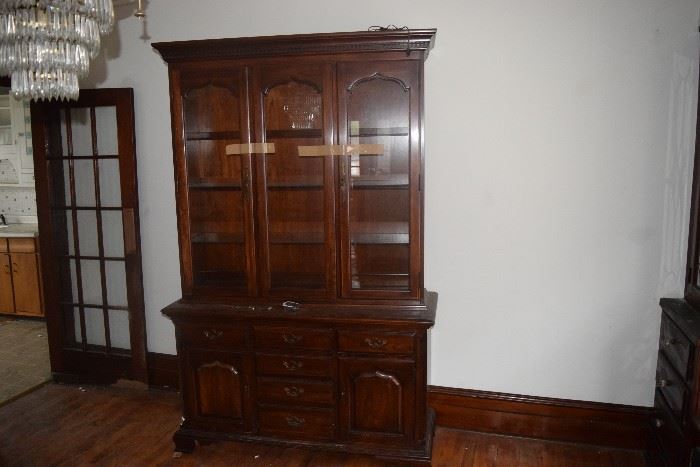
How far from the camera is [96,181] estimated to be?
11.1 feet

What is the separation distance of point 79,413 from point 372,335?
6.62 feet

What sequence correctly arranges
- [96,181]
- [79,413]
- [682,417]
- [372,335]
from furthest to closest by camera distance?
[96,181], [79,413], [372,335], [682,417]

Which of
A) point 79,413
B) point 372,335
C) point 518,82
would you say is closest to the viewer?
point 372,335

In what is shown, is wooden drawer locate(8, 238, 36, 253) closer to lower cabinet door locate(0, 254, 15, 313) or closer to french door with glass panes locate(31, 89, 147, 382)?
lower cabinet door locate(0, 254, 15, 313)

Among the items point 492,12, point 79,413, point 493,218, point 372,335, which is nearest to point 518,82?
point 492,12

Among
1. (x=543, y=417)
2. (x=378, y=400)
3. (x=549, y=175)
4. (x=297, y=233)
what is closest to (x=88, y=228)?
(x=297, y=233)

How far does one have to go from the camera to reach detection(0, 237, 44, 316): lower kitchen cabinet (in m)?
4.66

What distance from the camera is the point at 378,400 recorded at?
8.23 feet

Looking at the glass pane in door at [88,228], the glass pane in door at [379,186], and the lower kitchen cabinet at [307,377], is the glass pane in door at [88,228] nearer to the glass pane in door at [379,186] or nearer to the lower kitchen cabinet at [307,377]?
the lower kitchen cabinet at [307,377]

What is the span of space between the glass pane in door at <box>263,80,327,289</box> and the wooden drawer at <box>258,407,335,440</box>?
637 millimetres

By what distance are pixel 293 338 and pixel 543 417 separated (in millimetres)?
1460

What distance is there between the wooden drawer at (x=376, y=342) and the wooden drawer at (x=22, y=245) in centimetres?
359

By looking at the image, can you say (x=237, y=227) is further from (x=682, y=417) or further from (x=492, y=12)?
(x=682, y=417)

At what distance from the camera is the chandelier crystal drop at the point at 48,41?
4.76 feet
